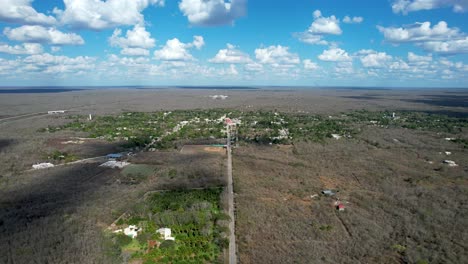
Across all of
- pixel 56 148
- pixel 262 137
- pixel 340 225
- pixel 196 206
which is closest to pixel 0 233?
pixel 196 206

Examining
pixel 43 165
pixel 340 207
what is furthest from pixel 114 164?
pixel 340 207

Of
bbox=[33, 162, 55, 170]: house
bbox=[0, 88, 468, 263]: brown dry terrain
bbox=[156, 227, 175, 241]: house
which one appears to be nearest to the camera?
bbox=[0, 88, 468, 263]: brown dry terrain

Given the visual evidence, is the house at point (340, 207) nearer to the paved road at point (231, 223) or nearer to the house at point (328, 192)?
the house at point (328, 192)

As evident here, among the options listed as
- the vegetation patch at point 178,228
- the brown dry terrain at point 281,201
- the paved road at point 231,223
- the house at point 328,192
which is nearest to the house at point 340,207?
the brown dry terrain at point 281,201

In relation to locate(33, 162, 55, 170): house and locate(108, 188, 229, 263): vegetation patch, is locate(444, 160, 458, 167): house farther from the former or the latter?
locate(33, 162, 55, 170): house

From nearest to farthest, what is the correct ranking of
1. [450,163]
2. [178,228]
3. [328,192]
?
[178,228] < [328,192] < [450,163]

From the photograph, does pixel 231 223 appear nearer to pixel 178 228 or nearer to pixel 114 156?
pixel 178 228

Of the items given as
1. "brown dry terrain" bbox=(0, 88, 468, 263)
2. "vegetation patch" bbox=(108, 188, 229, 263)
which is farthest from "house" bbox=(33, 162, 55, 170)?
"vegetation patch" bbox=(108, 188, 229, 263)

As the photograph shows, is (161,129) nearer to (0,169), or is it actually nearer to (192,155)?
(192,155)
